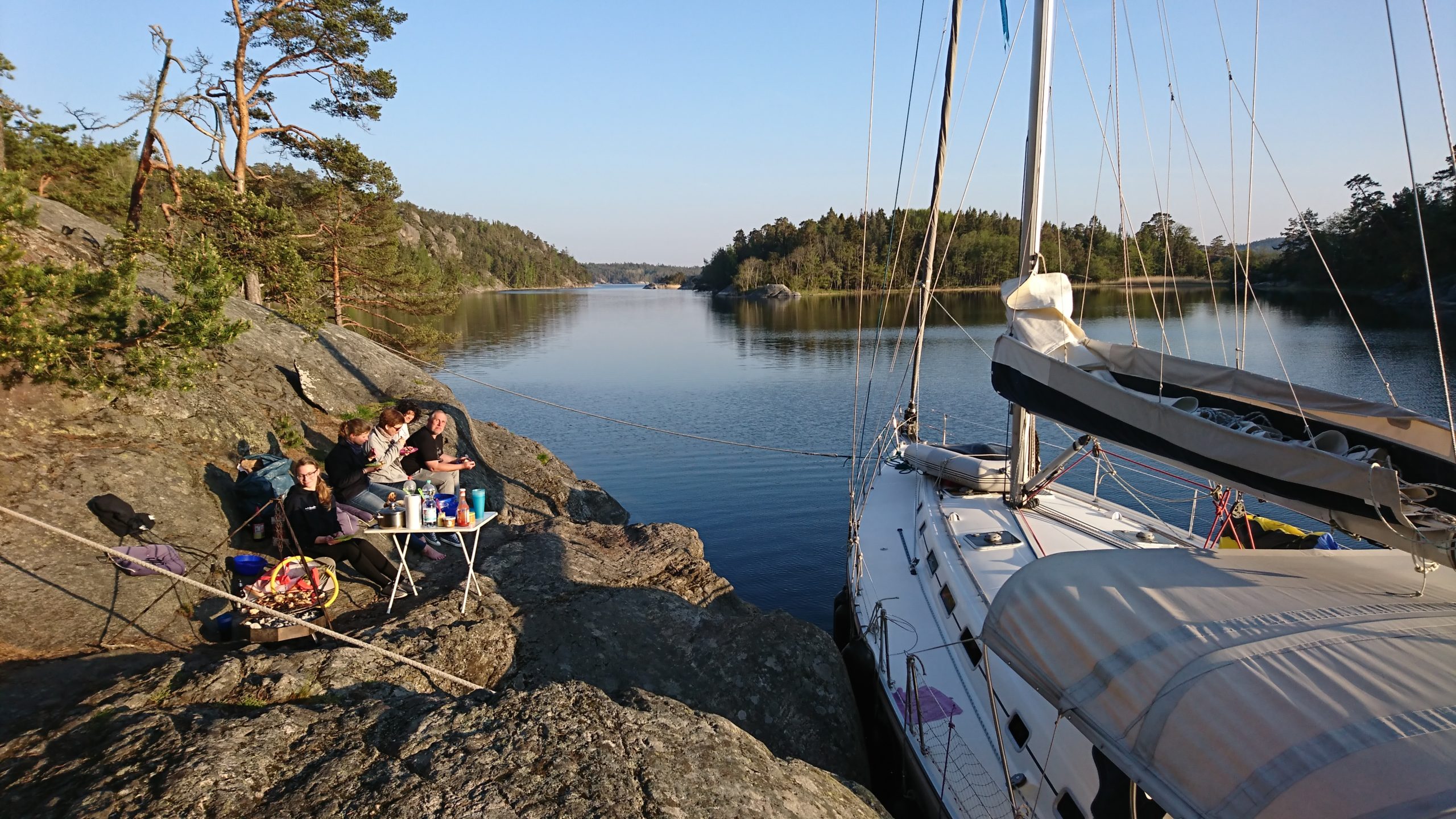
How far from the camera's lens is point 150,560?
5.83 meters

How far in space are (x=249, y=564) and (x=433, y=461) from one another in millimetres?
1949

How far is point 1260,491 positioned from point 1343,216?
352 feet

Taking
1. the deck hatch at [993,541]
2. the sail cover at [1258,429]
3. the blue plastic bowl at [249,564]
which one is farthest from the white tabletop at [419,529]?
the deck hatch at [993,541]

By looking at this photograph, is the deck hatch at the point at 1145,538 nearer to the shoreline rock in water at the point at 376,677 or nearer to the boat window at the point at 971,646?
the boat window at the point at 971,646

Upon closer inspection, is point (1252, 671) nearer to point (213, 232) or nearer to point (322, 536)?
point (322, 536)

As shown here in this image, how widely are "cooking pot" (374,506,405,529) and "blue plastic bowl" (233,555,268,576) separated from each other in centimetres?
113

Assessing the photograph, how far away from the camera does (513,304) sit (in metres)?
114

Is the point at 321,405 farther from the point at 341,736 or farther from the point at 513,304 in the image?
the point at 513,304

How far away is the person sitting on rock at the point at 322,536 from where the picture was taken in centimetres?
665

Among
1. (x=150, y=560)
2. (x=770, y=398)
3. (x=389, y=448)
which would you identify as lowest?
(x=770, y=398)

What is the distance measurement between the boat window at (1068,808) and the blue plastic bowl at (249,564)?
6.53 m

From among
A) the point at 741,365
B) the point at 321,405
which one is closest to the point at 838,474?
the point at 321,405

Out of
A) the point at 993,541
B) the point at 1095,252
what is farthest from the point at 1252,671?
the point at 1095,252

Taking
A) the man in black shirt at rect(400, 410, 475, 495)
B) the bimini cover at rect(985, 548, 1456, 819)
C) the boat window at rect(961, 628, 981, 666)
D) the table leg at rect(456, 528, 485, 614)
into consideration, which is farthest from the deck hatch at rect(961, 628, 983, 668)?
the man in black shirt at rect(400, 410, 475, 495)
